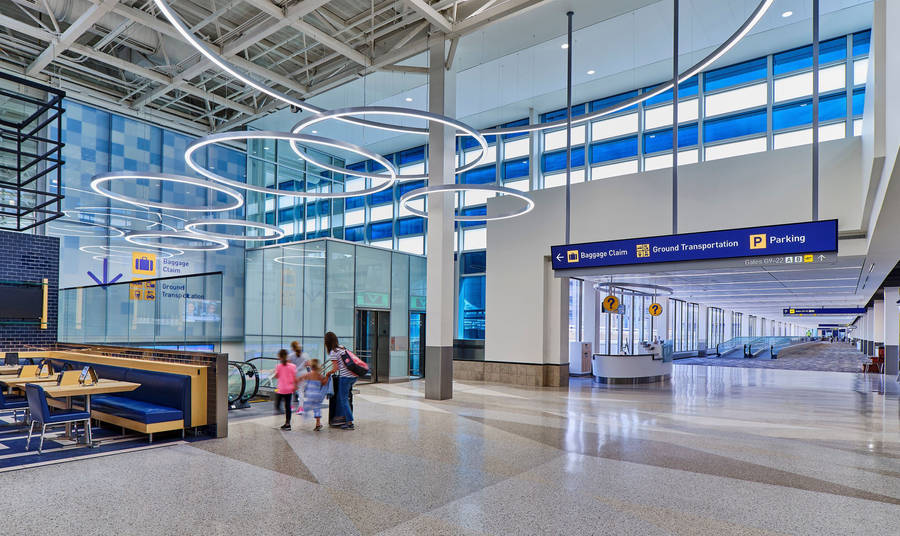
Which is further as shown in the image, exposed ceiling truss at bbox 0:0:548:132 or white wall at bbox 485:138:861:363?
exposed ceiling truss at bbox 0:0:548:132

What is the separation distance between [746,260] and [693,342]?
30446 millimetres

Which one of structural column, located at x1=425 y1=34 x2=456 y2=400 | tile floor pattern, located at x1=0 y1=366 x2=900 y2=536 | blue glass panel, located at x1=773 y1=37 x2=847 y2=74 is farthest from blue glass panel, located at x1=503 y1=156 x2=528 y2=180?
tile floor pattern, located at x1=0 y1=366 x2=900 y2=536

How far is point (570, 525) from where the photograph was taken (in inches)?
186

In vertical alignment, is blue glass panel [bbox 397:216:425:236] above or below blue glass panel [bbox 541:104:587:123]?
below

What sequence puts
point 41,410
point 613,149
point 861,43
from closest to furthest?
point 41,410 < point 861,43 < point 613,149

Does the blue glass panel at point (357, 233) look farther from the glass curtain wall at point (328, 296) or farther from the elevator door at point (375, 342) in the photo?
the elevator door at point (375, 342)

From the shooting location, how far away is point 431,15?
12.4m

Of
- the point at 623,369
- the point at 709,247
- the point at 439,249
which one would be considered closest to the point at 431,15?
the point at 439,249

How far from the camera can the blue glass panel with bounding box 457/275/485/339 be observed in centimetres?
2127

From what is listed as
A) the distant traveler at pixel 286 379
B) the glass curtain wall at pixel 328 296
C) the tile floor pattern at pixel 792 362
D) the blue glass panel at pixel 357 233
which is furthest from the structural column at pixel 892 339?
the distant traveler at pixel 286 379

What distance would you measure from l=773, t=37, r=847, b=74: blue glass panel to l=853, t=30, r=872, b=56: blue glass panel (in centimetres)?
22

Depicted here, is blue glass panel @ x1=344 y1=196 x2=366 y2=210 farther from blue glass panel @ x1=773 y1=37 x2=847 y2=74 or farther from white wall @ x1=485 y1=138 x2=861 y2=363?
blue glass panel @ x1=773 y1=37 x2=847 y2=74

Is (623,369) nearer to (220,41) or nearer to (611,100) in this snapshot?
(611,100)

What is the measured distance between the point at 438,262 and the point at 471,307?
29.4ft
